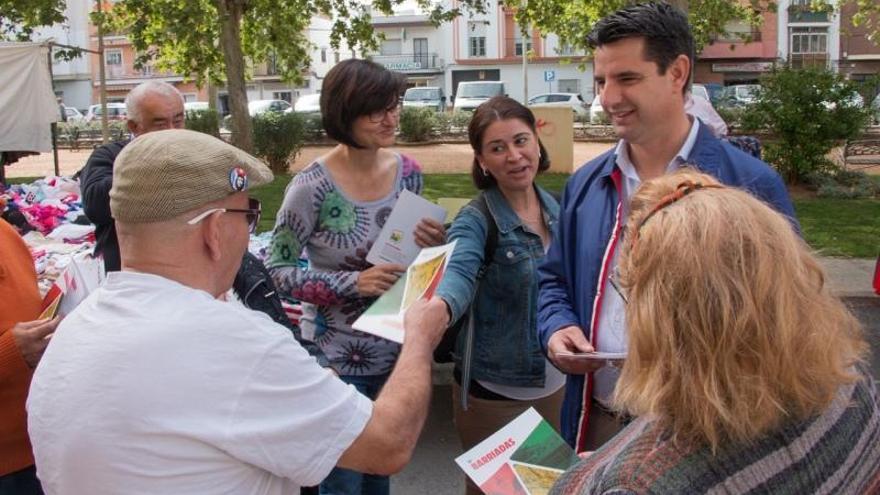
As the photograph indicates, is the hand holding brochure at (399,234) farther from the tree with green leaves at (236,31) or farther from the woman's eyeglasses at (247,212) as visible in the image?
the tree with green leaves at (236,31)

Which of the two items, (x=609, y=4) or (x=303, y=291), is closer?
(x=303, y=291)

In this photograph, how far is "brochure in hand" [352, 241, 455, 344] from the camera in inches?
85.7

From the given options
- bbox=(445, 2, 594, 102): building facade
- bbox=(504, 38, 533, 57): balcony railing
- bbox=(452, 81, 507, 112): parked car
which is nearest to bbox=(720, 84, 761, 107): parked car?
bbox=(452, 81, 507, 112): parked car

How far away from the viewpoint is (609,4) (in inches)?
687

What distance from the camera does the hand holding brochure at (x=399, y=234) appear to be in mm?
2711

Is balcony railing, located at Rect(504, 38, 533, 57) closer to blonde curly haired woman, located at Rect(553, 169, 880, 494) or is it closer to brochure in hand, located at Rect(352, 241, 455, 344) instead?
brochure in hand, located at Rect(352, 241, 455, 344)

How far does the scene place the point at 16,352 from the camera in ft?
Result: 7.40

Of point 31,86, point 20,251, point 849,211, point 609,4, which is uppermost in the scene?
point 609,4

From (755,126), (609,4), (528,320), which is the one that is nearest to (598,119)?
(609,4)

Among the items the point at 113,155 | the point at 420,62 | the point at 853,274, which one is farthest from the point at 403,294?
the point at 420,62

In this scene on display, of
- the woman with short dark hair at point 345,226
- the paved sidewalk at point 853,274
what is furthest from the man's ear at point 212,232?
the paved sidewalk at point 853,274

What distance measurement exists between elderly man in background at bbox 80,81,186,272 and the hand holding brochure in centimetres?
91

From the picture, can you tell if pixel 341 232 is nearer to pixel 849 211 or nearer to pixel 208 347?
pixel 208 347

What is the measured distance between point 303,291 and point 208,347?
1.33 metres
